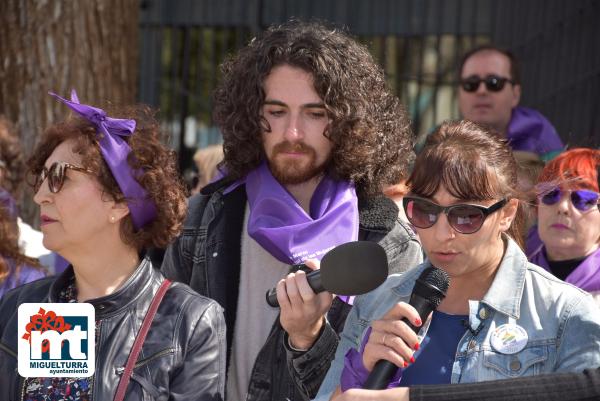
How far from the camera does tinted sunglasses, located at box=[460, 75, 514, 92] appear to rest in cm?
557

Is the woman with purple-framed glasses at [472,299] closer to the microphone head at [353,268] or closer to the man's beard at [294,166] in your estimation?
the microphone head at [353,268]

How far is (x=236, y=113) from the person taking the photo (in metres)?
3.94

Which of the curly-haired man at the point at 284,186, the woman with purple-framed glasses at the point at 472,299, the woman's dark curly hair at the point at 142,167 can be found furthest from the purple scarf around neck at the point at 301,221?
the woman with purple-framed glasses at the point at 472,299

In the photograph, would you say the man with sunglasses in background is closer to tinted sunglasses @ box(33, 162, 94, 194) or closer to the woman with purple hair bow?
the woman with purple hair bow

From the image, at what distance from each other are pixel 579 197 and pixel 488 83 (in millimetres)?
1614

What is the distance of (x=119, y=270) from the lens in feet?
11.4

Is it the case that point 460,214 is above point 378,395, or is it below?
above

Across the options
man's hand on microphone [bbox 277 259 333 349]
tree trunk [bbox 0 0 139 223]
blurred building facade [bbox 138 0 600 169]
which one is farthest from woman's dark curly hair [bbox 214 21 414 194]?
blurred building facade [bbox 138 0 600 169]

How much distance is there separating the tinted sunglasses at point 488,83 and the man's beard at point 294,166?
2.02m

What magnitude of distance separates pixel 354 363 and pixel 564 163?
1645 mm

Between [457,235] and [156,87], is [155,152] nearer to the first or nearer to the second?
[457,235]

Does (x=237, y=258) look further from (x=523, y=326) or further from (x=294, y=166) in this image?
(x=523, y=326)

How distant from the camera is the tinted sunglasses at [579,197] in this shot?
4059 millimetres

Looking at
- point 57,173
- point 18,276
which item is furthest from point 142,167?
point 18,276
